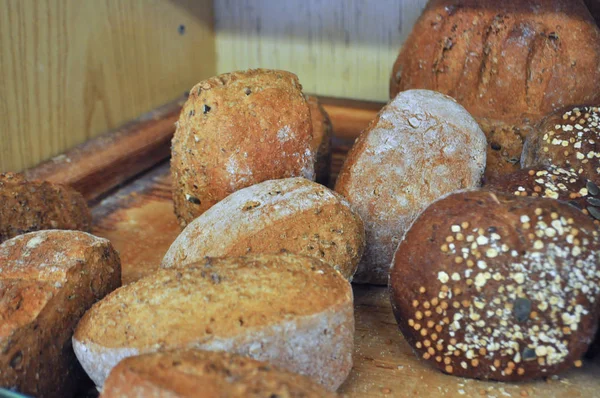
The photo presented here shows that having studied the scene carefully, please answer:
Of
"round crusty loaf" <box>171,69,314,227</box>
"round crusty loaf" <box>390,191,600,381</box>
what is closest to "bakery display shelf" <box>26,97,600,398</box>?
"round crusty loaf" <box>390,191,600,381</box>

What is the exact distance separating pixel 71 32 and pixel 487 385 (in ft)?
4.65

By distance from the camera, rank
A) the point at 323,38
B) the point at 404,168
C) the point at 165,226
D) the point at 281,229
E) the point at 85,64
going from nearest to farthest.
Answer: the point at 281,229 → the point at 404,168 → the point at 165,226 → the point at 85,64 → the point at 323,38

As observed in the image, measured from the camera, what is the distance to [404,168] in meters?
1.38

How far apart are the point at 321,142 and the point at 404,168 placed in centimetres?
42

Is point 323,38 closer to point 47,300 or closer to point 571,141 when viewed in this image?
point 571,141

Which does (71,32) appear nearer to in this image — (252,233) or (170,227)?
(170,227)

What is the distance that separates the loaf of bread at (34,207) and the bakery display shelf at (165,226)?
6.0 inches

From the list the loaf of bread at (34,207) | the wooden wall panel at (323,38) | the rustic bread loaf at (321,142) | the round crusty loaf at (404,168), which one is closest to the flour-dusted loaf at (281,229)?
the round crusty loaf at (404,168)

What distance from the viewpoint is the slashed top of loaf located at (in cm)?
97

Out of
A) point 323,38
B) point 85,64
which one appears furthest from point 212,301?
point 323,38

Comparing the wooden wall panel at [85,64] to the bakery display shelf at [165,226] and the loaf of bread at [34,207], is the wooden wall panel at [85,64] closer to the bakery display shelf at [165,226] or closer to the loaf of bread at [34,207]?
A: the bakery display shelf at [165,226]

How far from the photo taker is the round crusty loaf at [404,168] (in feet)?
4.52

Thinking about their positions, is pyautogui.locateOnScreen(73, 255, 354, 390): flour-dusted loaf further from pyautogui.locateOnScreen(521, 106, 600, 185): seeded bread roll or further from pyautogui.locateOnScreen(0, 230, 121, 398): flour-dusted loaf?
pyautogui.locateOnScreen(521, 106, 600, 185): seeded bread roll

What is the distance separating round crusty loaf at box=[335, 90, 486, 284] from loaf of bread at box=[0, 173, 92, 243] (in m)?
0.62
